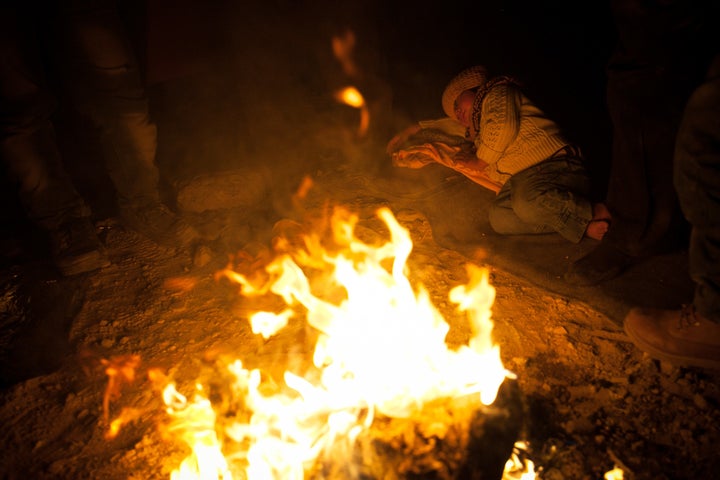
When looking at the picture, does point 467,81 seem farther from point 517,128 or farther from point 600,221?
point 600,221

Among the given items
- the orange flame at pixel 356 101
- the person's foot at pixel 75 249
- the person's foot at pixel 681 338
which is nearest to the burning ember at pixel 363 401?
the person's foot at pixel 681 338

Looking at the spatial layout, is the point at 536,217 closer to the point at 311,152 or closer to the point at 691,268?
the point at 691,268

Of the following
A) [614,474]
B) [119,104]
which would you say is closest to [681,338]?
[614,474]

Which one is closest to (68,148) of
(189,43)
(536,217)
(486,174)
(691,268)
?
(189,43)

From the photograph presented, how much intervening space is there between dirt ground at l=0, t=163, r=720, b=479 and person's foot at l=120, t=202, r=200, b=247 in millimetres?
156

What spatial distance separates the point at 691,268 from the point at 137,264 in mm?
4144

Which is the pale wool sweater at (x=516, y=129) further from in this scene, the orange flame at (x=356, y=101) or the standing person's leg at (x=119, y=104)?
the standing person's leg at (x=119, y=104)

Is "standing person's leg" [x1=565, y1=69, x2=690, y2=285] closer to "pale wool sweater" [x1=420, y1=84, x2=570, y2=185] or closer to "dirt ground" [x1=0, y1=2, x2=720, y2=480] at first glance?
"dirt ground" [x1=0, y1=2, x2=720, y2=480]

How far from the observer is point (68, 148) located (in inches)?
201

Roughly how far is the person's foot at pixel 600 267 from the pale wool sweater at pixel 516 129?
900 millimetres

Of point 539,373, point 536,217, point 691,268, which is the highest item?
point 691,268

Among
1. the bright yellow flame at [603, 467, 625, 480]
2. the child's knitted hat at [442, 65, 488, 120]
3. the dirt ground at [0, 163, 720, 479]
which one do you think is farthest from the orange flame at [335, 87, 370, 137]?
the bright yellow flame at [603, 467, 625, 480]

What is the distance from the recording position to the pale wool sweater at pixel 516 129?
361cm

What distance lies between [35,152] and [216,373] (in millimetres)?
2407
